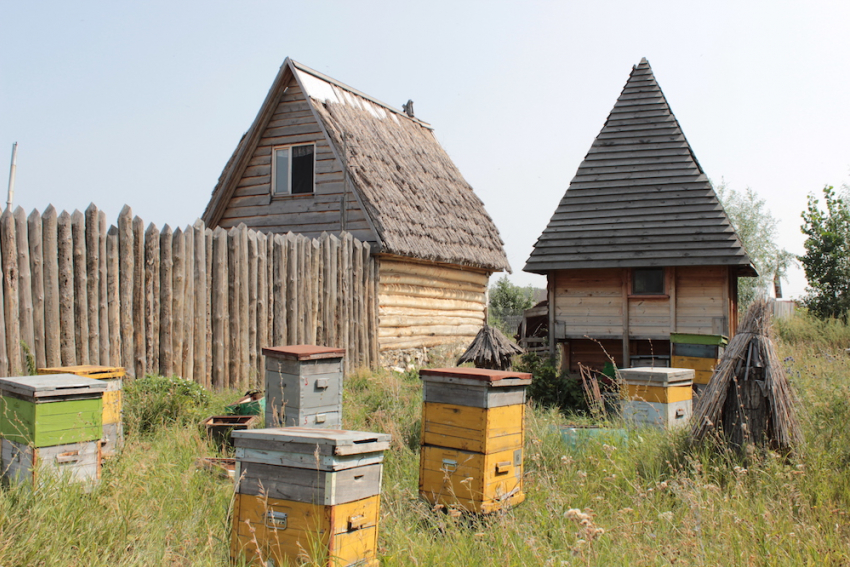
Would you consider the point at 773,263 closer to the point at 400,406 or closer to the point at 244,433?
the point at 400,406

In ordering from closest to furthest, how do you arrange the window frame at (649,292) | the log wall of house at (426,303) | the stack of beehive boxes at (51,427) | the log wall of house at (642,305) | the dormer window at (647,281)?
the stack of beehive boxes at (51,427) → the log wall of house at (642,305) → the window frame at (649,292) → the dormer window at (647,281) → the log wall of house at (426,303)

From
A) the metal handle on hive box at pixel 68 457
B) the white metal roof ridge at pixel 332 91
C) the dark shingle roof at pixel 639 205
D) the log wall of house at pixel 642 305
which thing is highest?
the white metal roof ridge at pixel 332 91

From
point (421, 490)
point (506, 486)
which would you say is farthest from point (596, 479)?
point (421, 490)

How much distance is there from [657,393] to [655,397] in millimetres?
52

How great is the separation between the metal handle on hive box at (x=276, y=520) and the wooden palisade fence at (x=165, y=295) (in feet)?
15.7

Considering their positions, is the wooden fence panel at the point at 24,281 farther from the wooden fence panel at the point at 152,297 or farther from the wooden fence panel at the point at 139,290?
the wooden fence panel at the point at 152,297

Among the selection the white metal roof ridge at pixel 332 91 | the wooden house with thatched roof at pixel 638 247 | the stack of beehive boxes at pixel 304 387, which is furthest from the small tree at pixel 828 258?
the stack of beehive boxes at pixel 304 387

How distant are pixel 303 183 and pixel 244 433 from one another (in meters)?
10.6

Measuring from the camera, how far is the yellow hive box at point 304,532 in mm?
3488

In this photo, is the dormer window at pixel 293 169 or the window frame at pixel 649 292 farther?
the dormer window at pixel 293 169

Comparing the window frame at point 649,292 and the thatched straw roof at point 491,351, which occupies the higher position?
the window frame at point 649,292

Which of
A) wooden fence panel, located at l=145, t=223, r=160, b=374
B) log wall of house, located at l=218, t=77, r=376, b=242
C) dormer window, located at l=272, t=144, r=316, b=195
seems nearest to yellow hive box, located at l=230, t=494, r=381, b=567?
wooden fence panel, located at l=145, t=223, r=160, b=374

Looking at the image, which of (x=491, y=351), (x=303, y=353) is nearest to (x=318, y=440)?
(x=303, y=353)

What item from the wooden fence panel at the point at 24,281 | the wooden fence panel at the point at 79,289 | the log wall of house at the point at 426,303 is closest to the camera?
the wooden fence panel at the point at 24,281
